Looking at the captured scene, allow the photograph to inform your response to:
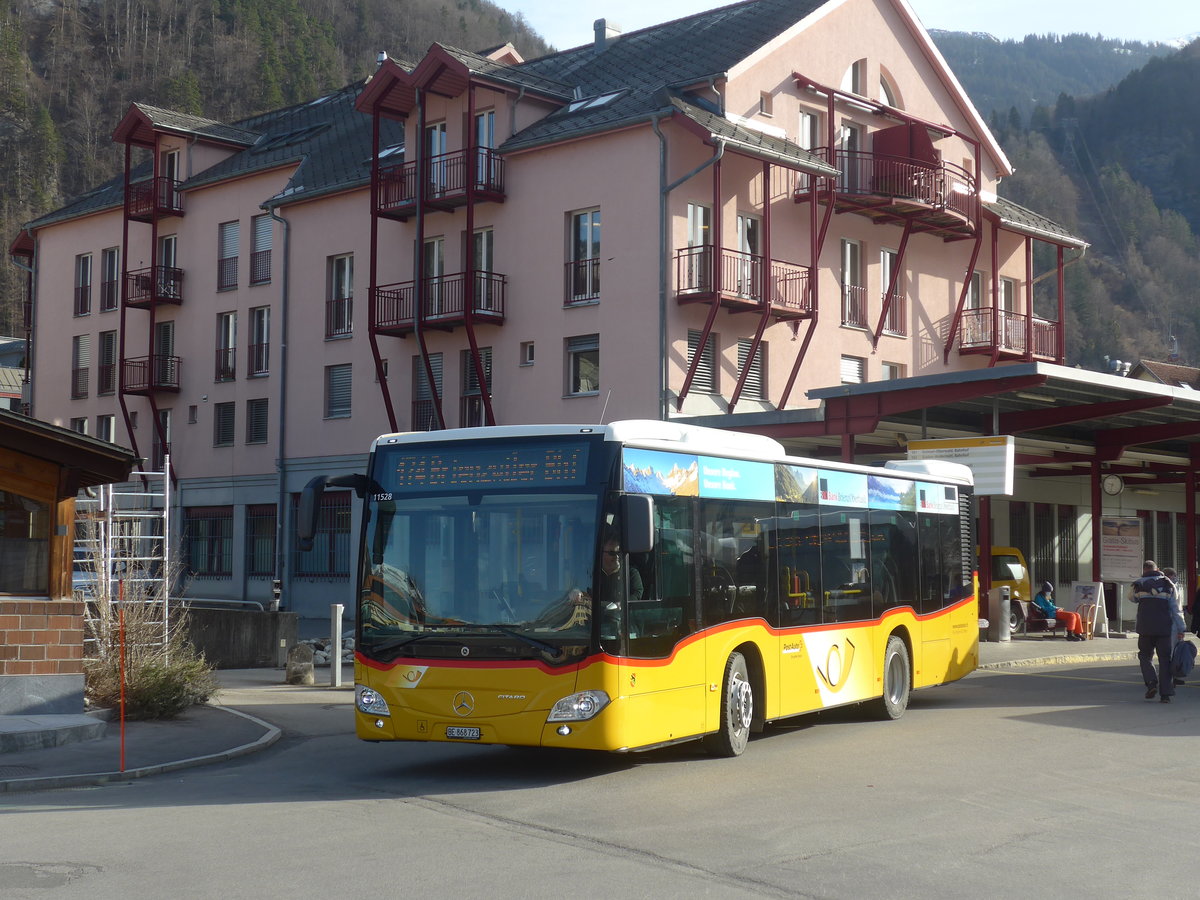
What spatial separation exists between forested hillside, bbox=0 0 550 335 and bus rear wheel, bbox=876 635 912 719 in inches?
2924

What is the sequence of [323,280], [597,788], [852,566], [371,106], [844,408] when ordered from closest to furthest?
[597,788]
[852,566]
[844,408]
[371,106]
[323,280]

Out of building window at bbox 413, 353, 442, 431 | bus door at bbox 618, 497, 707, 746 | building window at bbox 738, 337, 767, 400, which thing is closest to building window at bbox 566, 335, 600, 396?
building window at bbox 738, 337, 767, 400

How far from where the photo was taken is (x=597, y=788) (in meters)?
11.0

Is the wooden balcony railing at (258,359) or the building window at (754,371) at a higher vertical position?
the wooden balcony railing at (258,359)

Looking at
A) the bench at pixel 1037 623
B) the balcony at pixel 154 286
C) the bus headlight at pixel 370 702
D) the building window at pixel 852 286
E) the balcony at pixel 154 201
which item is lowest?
the bench at pixel 1037 623

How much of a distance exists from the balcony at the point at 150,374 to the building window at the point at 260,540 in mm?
4997

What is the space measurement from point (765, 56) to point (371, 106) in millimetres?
9975

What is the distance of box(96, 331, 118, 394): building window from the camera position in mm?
46500

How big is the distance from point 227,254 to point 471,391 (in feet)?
39.4

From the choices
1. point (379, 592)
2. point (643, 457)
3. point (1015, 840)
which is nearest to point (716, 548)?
point (643, 457)

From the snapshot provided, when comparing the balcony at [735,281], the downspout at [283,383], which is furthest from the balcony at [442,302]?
the downspout at [283,383]

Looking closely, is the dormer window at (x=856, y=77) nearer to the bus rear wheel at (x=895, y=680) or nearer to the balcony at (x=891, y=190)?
the balcony at (x=891, y=190)

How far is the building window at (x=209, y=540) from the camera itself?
4291cm

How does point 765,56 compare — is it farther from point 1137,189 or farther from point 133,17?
point 1137,189
